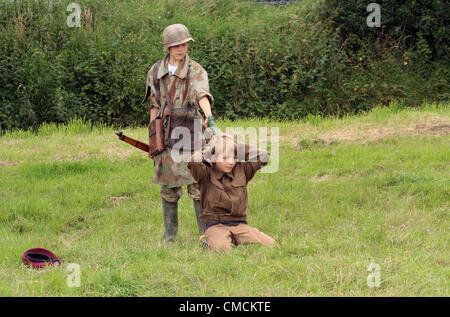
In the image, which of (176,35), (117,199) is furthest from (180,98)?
(117,199)

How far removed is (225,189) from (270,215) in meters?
1.75

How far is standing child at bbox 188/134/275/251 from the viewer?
6.48 m

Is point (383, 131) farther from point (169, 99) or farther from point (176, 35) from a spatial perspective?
point (176, 35)

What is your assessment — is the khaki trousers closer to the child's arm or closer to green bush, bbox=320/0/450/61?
the child's arm

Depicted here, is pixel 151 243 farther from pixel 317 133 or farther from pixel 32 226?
pixel 317 133

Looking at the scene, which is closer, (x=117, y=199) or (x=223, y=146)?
(x=223, y=146)

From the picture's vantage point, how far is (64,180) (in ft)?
33.0

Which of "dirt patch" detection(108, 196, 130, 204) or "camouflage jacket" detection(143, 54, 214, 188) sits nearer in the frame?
"camouflage jacket" detection(143, 54, 214, 188)

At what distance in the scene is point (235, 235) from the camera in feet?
21.9

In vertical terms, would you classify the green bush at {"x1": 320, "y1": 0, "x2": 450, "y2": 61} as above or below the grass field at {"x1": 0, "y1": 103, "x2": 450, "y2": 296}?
above

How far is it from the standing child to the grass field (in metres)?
0.28

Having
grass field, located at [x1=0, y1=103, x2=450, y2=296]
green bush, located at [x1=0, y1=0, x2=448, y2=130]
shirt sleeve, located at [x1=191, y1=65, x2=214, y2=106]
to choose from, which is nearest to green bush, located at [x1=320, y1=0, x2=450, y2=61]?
green bush, located at [x1=0, y1=0, x2=448, y2=130]

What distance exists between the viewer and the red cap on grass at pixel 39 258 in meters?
6.14

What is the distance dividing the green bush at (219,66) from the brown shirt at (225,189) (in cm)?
772
